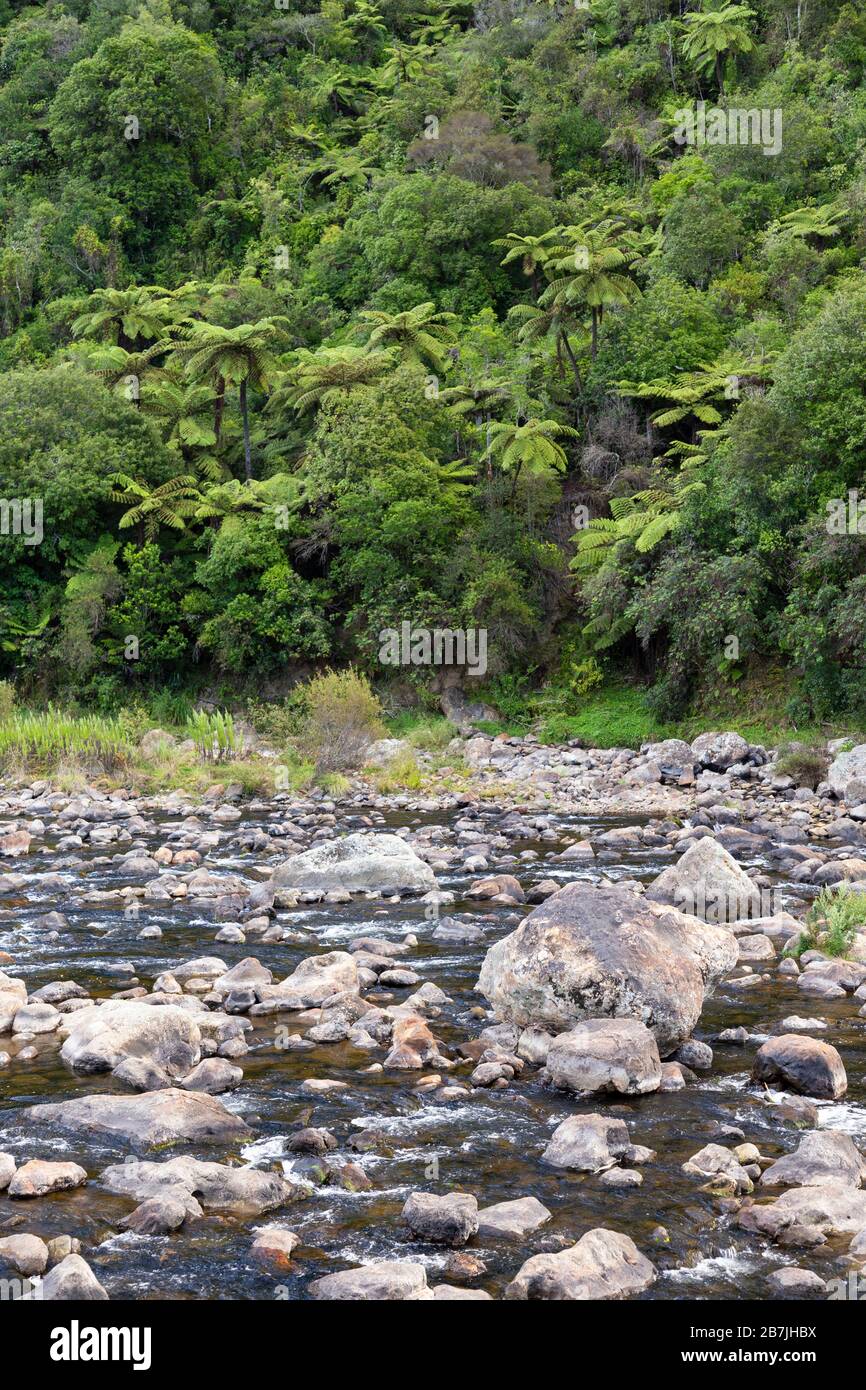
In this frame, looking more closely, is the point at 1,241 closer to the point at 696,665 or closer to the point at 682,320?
the point at 682,320

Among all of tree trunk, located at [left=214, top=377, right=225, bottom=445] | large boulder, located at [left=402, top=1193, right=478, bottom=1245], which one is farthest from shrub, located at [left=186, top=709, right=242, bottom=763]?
large boulder, located at [left=402, top=1193, right=478, bottom=1245]

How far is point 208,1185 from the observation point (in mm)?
5684

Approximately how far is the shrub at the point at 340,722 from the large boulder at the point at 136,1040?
15.3 metres

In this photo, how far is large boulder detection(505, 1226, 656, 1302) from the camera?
4.71 metres

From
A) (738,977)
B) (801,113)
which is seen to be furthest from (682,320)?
(738,977)

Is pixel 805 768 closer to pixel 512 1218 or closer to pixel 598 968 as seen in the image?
pixel 598 968

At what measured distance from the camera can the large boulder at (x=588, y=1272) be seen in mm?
4711

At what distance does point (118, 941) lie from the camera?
10953 millimetres

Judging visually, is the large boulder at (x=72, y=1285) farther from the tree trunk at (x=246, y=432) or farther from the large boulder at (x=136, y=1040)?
the tree trunk at (x=246, y=432)

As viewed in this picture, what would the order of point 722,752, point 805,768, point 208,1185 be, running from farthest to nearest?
point 722,752, point 805,768, point 208,1185

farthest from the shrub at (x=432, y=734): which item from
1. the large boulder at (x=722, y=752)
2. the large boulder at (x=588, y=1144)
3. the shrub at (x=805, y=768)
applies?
the large boulder at (x=588, y=1144)

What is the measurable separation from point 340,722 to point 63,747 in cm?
576

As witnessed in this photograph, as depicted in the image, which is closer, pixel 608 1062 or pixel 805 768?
pixel 608 1062

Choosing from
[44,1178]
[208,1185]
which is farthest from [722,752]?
[44,1178]
